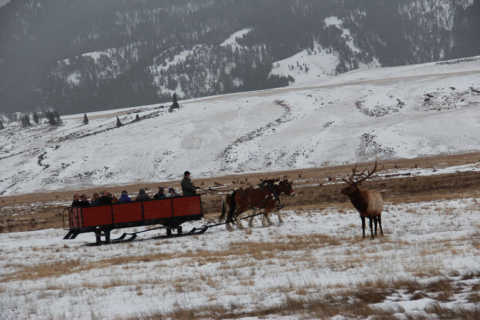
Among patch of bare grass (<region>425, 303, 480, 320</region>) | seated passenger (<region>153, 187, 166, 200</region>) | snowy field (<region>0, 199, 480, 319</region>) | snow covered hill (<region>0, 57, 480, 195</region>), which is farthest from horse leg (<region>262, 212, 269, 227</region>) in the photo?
snow covered hill (<region>0, 57, 480, 195</region>)

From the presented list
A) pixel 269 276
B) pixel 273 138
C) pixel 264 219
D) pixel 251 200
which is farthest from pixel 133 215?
pixel 273 138

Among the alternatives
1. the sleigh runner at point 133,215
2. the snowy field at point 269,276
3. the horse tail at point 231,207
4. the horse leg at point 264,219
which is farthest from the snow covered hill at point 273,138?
the snowy field at point 269,276

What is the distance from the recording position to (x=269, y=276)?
10.7m

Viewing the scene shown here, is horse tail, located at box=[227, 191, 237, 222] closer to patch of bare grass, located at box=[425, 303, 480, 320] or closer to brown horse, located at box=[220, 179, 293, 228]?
brown horse, located at box=[220, 179, 293, 228]

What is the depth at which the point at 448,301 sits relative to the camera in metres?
7.80

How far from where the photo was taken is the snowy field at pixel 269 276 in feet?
27.2

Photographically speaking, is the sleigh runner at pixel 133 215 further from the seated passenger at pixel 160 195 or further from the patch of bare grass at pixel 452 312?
the patch of bare grass at pixel 452 312

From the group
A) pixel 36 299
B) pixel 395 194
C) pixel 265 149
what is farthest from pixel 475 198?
pixel 265 149

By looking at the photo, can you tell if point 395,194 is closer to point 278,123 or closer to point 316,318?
point 316,318

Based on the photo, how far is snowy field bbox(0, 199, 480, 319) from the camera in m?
8.30

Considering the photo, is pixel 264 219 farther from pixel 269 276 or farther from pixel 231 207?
pixel 269 276

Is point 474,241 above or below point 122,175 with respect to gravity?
above

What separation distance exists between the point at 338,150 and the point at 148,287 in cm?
7057

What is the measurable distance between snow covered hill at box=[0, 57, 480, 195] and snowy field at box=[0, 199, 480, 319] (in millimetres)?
58831
